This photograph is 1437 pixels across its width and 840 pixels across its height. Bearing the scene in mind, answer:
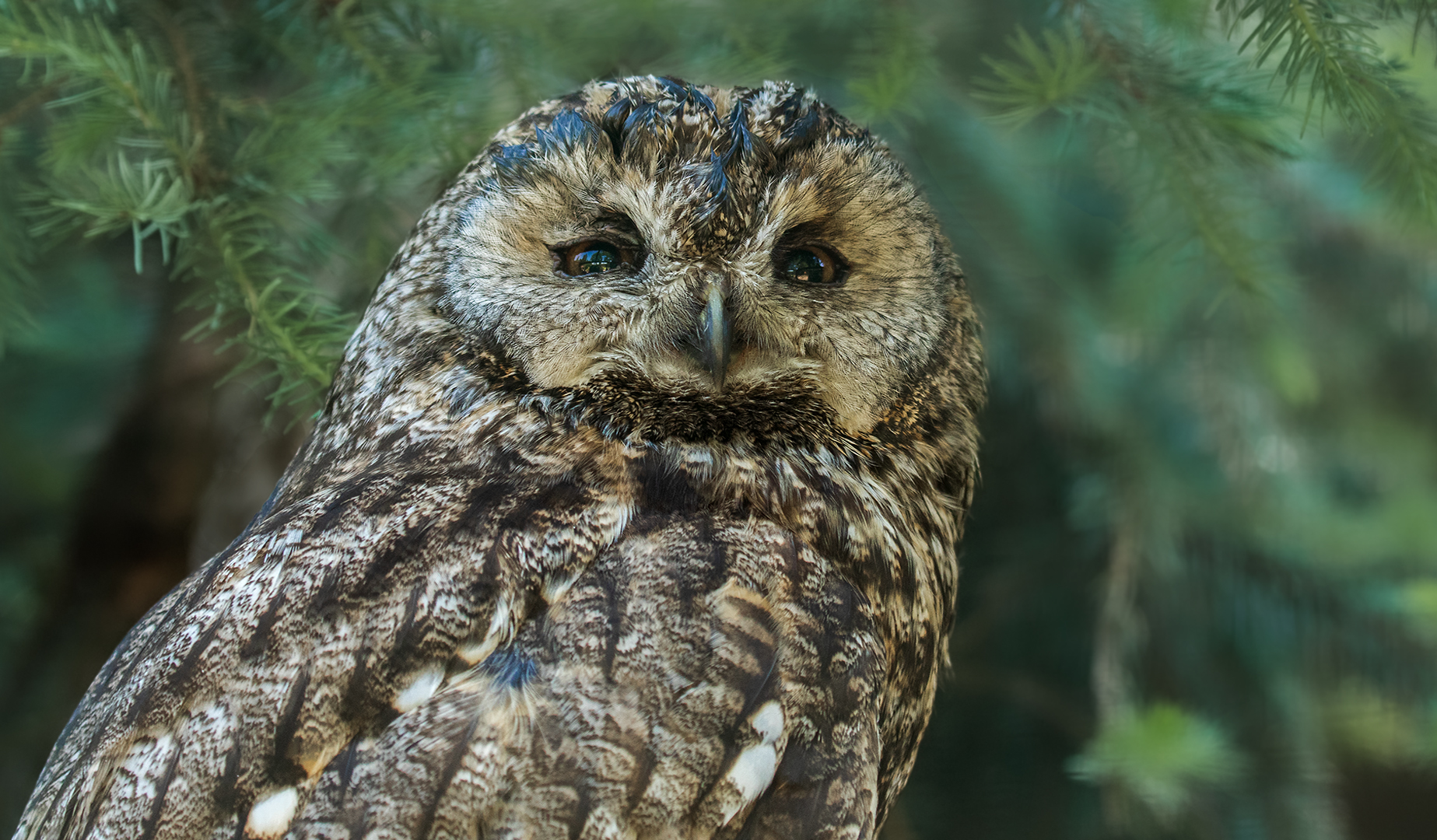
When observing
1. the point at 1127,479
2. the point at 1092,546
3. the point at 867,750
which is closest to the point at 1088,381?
the point at 1127,479

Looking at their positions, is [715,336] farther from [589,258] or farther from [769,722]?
[769,722]

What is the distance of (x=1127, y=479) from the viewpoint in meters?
1.65

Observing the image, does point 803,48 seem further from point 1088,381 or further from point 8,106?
point 8,106

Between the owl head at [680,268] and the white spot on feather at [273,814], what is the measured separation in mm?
420

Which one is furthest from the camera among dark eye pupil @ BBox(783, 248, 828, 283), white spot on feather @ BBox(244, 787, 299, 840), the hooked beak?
dark eye pupil @ BBox(783, 248, 828, 283)

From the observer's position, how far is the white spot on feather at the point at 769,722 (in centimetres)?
82

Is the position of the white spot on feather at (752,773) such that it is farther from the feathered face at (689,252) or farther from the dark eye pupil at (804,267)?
the dark eye pupil at (804,267)

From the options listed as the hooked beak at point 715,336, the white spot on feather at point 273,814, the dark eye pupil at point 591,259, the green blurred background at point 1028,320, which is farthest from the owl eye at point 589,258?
the white spot on feather at point 273,814

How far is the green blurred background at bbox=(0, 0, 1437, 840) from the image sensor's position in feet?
3.82

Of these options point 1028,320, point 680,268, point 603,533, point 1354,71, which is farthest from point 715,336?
point 1028,320

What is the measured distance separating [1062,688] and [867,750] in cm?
111

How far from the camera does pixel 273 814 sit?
0.80 metres

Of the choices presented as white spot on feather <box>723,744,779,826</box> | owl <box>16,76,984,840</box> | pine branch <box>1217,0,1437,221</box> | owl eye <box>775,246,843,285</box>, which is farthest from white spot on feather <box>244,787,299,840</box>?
pine branch <box>1217,0,1437,221</box>

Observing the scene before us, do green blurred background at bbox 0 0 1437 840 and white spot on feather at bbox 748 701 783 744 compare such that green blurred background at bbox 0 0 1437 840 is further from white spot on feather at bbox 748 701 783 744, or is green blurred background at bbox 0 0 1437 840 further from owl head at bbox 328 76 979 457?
white spot on feather at bbox 748 701 783 744
